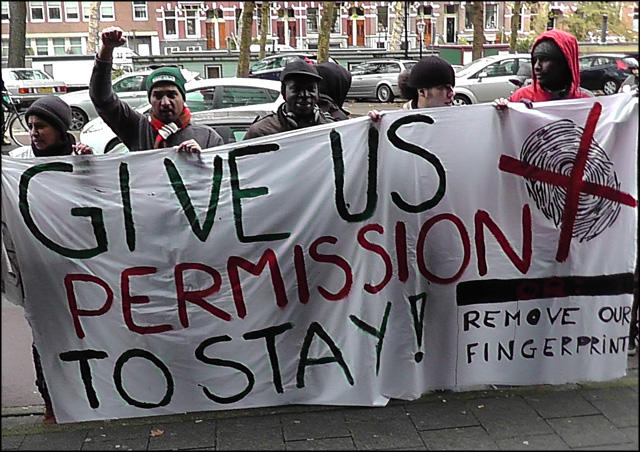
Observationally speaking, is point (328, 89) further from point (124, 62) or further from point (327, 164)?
point (124, 62)

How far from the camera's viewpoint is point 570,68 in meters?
3.97

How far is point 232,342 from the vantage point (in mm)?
3637

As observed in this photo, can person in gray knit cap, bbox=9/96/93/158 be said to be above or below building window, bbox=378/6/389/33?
below

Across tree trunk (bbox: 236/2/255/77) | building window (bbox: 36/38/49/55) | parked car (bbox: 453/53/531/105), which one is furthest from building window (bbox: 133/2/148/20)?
parked car (bbox: 453/53/531/105)

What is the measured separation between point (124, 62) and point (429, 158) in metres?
26.0

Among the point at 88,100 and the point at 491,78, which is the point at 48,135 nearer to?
the point at 88,100

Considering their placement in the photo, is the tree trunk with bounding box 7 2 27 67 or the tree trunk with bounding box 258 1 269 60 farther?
the tree trunk with bounding box 258 1 269 60

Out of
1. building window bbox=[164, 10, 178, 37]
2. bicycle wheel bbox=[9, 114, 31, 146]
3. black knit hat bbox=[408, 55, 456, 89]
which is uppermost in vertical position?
building window bbox=[164, 10, 178, 37]

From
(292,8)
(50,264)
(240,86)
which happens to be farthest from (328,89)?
(292,8)

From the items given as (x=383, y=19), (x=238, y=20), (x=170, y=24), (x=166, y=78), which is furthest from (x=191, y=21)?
(x=166, y=78)

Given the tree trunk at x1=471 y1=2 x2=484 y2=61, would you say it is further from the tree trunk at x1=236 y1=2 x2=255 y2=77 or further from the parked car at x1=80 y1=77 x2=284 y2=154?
the parked car at x1=80 y1=77 x2=284 y2=154

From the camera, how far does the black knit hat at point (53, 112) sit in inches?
146

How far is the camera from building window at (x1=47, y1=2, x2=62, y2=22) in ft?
82.5

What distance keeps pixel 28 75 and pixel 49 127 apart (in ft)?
64.1
